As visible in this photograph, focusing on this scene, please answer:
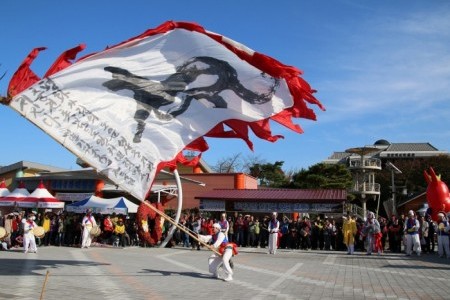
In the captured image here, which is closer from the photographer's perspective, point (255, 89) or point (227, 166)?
point (255, 89)

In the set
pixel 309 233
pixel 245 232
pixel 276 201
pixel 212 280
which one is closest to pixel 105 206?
pixel 245 232

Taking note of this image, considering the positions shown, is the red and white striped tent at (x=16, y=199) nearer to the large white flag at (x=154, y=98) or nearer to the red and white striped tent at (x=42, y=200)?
the red and white striped tent at (x=42, y=200)

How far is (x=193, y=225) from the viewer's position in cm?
2419

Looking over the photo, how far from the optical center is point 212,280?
1143cm

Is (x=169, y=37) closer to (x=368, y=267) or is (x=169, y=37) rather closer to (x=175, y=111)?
(x=175, y=111)

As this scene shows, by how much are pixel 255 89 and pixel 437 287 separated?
21.1 ft

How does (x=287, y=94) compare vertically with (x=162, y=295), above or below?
above

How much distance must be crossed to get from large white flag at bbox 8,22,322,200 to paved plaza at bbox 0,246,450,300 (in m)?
2.29

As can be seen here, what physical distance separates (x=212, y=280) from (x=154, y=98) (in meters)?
4.74

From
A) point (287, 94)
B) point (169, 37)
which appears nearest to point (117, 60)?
point (169, 37)

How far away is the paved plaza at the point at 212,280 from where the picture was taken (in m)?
9.27

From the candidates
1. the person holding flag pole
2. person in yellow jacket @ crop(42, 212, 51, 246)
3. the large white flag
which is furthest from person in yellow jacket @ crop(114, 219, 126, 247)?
the large white flag

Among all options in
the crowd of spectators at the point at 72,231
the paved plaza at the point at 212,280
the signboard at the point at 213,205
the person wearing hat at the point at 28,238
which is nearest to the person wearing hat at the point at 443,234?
the paved plaza at the point at 212,280

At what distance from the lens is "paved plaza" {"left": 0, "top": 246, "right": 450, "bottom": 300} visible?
9.27m
